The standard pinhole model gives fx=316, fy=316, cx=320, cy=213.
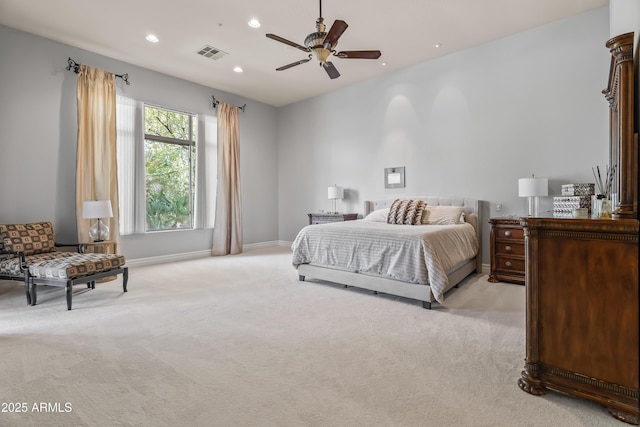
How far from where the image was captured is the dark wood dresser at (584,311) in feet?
5.24

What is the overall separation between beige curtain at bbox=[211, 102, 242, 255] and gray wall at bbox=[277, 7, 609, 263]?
1.86 m

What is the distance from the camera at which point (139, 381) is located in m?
2.01

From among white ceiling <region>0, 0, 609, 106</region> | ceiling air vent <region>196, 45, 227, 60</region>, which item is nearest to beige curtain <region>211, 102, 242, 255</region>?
white ceiling <region>0, 0, 609, 106</region>

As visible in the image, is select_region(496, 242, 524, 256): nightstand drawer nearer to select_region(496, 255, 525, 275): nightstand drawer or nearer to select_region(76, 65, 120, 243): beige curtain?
select_region(496, 255, 525, 275): nightstand drawer

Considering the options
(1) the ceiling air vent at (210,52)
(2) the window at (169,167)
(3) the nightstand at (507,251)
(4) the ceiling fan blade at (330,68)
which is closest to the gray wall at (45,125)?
(2) the window at (169,167)

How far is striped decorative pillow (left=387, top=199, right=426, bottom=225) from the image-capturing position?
4.84 metres

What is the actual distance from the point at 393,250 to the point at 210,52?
4.26m

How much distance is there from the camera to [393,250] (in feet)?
11.6

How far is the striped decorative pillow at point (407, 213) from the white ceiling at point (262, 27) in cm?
248

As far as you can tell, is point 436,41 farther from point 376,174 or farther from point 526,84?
point 376,174

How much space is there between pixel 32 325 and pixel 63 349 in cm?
85

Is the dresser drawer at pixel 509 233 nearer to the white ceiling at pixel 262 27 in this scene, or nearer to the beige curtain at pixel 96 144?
the white ceiling at pixel 262 27

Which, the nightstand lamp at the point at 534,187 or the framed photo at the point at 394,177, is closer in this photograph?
the nightstand lamp at the point at 534,187

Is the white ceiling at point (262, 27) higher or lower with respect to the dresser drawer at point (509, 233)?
higher
